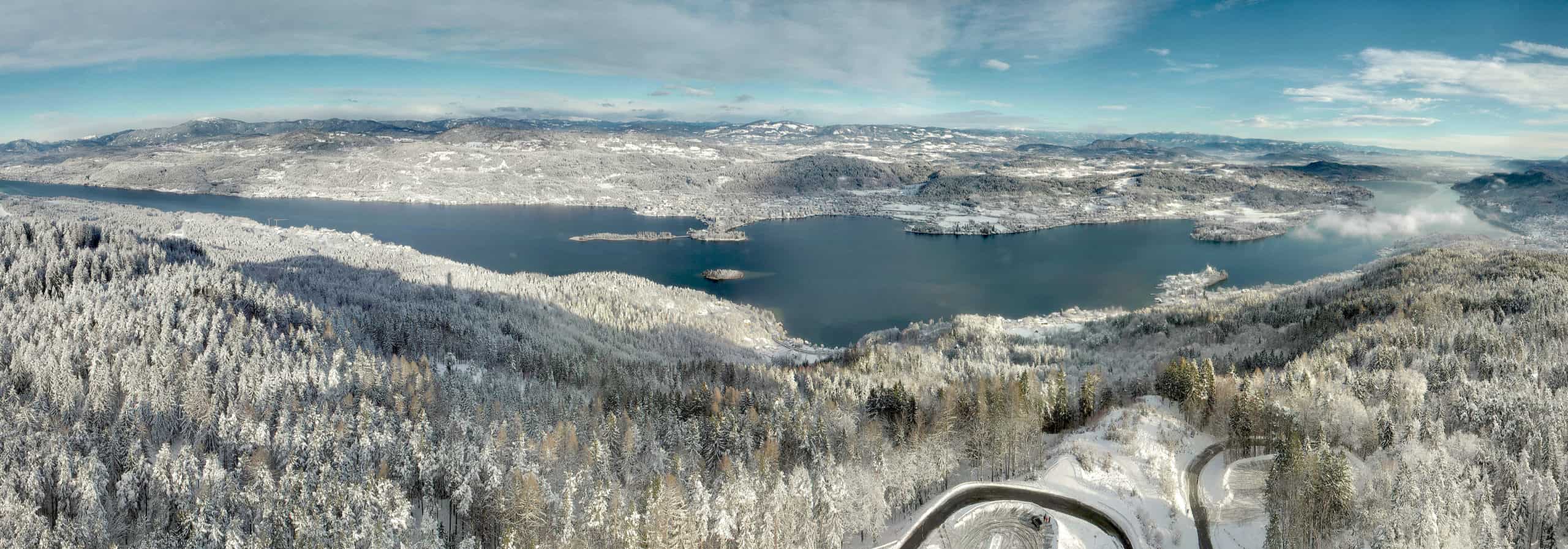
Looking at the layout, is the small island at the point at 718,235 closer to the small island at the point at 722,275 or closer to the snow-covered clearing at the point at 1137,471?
the small island at the point at 722,275

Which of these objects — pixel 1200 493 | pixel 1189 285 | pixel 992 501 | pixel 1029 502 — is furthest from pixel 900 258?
pixel 1029 502

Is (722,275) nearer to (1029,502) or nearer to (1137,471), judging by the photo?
(1137,471)

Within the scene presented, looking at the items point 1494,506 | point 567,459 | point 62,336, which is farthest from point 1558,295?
point 62,336

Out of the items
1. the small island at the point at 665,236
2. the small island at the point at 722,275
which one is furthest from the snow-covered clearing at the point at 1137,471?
the small island at the point at 665,236

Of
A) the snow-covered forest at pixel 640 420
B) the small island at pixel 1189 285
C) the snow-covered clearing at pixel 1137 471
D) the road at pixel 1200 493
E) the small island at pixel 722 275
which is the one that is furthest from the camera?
Result: the small island at pixel 722 275

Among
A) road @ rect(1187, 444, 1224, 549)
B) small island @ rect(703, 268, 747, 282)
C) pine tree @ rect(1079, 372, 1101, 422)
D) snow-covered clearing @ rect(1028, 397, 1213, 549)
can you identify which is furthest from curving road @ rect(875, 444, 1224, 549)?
small island @ rect(703, 268, 747, 282)

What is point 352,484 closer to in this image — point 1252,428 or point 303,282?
point 1252,428
